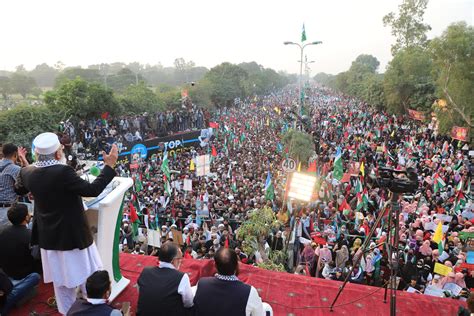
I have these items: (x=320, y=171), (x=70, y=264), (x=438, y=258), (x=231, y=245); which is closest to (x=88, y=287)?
(x=70, y=264)

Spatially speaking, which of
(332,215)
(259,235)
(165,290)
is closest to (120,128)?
(332,215)

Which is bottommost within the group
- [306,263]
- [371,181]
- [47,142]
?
[306,263]

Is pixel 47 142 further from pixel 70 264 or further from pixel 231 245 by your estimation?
pixel 231 245

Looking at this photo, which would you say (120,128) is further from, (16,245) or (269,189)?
(16,245)

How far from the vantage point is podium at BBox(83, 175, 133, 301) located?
3.07 meters

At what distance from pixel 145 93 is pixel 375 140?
1855 cm

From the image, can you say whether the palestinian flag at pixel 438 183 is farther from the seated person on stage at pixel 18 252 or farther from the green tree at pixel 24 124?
the green tree at pixel 24 124

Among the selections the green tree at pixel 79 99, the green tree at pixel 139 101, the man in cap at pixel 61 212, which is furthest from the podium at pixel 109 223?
the green tree at pixel 139 101

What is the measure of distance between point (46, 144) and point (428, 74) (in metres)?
32.3

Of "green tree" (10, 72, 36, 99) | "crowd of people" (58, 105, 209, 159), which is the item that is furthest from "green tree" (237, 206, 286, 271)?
"green tree" (10, 72, 36, 99)

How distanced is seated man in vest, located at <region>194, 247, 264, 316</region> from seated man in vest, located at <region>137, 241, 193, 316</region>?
4.5 inches

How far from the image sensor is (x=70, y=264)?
2752 millimetres

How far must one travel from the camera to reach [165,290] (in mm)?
2559

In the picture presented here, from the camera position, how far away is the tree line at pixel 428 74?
17.3m
